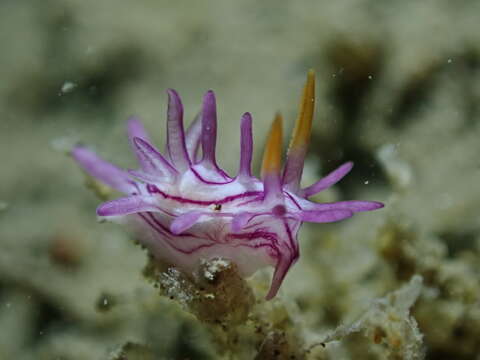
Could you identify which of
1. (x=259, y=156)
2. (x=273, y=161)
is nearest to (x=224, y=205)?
(x=273, y=161)

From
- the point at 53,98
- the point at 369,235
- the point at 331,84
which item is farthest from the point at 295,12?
the point at 53,98

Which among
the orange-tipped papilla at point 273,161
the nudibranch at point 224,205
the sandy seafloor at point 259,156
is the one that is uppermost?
the orange-tipped papilla at point 273,161

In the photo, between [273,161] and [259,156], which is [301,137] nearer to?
[273,161]

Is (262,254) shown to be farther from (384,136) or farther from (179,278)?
(384,136)

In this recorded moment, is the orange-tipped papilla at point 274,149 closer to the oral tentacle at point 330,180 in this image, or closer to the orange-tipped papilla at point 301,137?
the orange-tipped papilla at point 301,137

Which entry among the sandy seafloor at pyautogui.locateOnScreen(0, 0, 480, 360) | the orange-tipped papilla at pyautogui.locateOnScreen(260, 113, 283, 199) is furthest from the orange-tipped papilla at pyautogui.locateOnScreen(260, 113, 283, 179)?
the sandy seafloor at pyautogui.locateOnScreen(0, 0, 480, 360)

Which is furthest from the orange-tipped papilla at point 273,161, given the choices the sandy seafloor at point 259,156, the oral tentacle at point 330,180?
the sandy seafloor at point 259,156

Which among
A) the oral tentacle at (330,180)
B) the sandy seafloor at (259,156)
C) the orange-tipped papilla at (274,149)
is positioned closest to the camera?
the orange-tipped papilla at (274,149)

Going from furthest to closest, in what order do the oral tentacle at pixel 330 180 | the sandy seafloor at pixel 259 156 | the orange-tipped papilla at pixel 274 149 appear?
the sandy seafloor at pixel 259 156, the oral tentacle at pixel 330 180, the orange-tipped papilla at pixel 274 149
